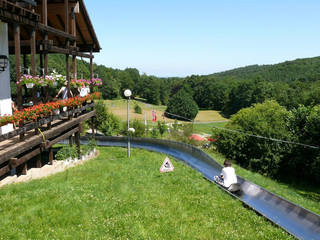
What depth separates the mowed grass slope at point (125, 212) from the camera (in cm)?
674

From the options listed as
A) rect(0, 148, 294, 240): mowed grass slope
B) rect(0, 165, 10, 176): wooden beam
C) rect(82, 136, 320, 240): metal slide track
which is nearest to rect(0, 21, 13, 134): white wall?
rect(0, 165, 10, 176): wooden beam

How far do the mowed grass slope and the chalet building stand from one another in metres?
1.55

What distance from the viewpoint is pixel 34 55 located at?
11.4m

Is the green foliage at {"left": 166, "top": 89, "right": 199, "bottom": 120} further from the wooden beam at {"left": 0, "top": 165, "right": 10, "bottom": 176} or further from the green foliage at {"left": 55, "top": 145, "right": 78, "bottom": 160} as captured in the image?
the wooden beam at {"left": 0, "top": 165, "right": 10, "bottom": 176}

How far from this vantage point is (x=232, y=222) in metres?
7.77

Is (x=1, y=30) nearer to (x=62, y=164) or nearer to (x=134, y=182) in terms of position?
(x=62, y=164)

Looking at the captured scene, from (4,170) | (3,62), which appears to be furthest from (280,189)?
(3,62)

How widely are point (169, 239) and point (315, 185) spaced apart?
2657 cm

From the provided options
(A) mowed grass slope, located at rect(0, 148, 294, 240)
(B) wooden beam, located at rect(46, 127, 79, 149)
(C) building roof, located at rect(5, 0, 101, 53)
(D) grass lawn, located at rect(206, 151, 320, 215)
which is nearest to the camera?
(A) mowed grass slope, located at rect(0, 148, 294, 240)

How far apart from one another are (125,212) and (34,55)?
7.25 metres

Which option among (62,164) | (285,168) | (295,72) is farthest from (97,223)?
(295,72)

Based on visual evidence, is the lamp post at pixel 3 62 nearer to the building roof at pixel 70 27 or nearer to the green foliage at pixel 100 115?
the building roof at pixel 70 27

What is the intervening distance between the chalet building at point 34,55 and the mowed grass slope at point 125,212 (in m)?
1.55

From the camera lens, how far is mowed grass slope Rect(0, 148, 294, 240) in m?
6.74
